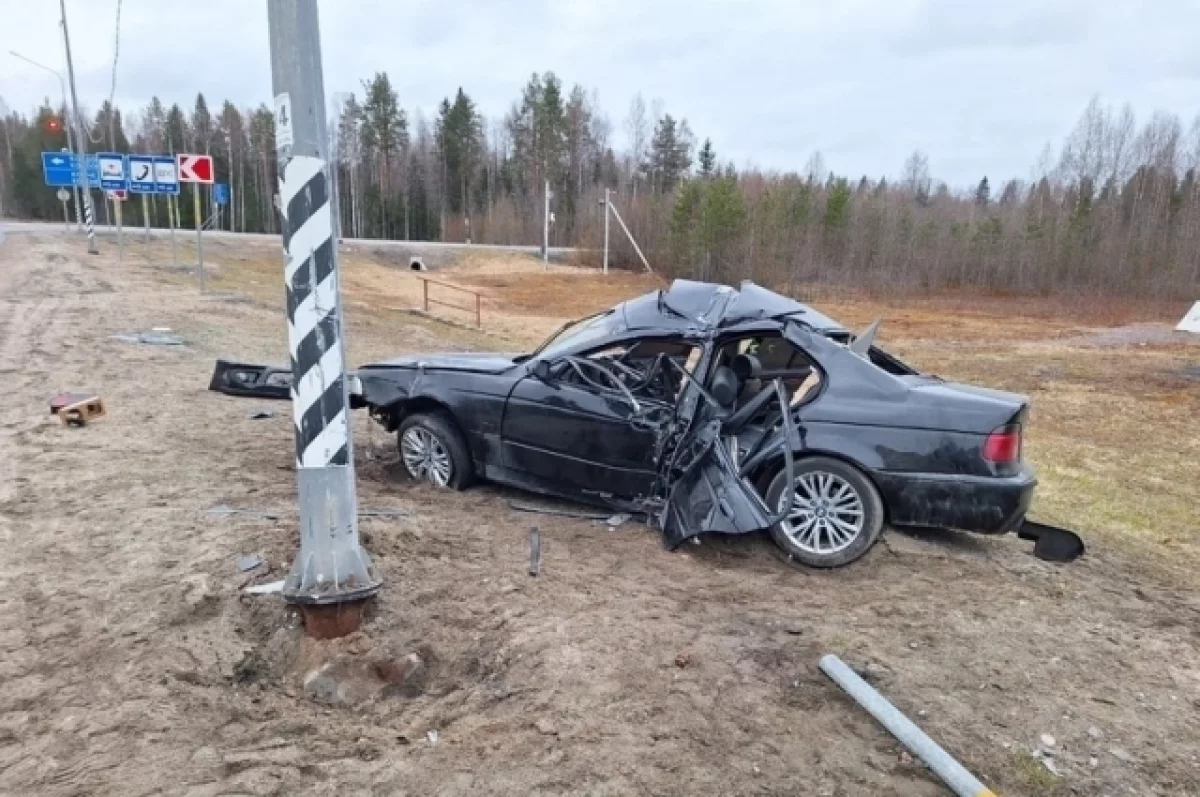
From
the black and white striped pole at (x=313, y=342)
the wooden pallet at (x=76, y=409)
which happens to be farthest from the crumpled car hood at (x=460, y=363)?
the wooden pallet at (x=76, y=409)

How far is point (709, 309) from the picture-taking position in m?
5.71

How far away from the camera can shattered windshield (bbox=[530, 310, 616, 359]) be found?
5902 millimetres

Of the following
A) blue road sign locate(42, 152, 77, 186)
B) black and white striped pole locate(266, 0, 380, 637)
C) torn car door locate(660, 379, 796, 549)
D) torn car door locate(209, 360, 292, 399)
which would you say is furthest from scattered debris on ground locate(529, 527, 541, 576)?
blue road sign locate(42, 152, 77, 186)

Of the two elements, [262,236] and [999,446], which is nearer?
[999,446]

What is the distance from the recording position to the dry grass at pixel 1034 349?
793 cm

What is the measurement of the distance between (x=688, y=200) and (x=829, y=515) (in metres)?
45.9

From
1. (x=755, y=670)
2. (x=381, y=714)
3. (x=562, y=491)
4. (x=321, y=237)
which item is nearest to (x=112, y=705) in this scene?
(x=381, y=714)

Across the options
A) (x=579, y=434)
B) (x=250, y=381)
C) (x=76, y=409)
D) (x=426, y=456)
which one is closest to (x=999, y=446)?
(x=579, y=434)

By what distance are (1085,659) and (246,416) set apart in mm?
7246

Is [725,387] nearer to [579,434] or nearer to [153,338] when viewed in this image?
[579,434]

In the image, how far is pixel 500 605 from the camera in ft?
13.3

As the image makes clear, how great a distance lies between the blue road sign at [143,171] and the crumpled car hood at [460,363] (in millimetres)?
18105

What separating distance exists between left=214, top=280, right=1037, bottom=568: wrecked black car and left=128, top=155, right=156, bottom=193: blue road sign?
1818cm

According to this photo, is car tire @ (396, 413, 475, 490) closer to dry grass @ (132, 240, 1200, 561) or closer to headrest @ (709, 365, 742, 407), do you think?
headrest @ (709, 365, 742, 407)
